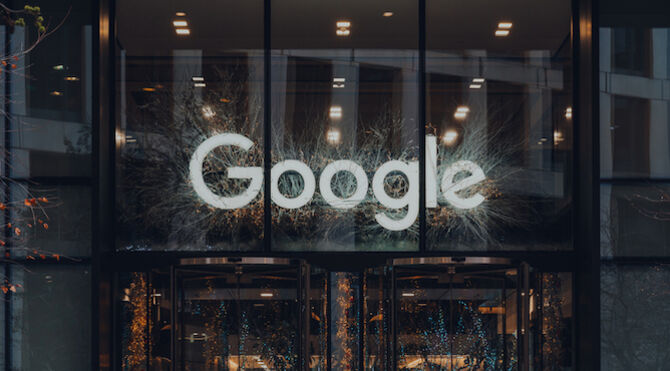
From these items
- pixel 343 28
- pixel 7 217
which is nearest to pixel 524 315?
pixel 343 28

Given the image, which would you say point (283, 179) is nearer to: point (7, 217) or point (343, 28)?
point (343, 28)

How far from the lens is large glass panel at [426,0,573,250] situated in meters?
8.82

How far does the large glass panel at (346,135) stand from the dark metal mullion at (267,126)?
6 cm

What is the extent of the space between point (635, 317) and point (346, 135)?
12.2 feet

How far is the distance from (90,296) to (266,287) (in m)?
1.94

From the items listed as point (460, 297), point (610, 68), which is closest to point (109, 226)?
point (460, 297)

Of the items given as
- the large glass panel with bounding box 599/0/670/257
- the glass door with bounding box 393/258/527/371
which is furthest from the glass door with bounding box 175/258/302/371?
the large glass panel with bounding box 599/0/670/257

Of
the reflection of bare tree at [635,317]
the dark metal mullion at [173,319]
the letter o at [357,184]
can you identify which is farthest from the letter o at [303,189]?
the reflection of bare tree at [635,317]

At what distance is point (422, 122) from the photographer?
29.2ft

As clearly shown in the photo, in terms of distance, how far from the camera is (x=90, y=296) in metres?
8.57

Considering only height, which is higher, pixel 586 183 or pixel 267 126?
pixel 267 126

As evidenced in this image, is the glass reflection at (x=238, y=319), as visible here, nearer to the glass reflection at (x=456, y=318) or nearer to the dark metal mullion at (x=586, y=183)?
the glass reflection at (x=456, y=318)

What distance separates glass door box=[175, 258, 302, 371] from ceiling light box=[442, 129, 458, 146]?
222cm

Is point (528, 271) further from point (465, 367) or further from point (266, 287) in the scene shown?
point (266, 287)
